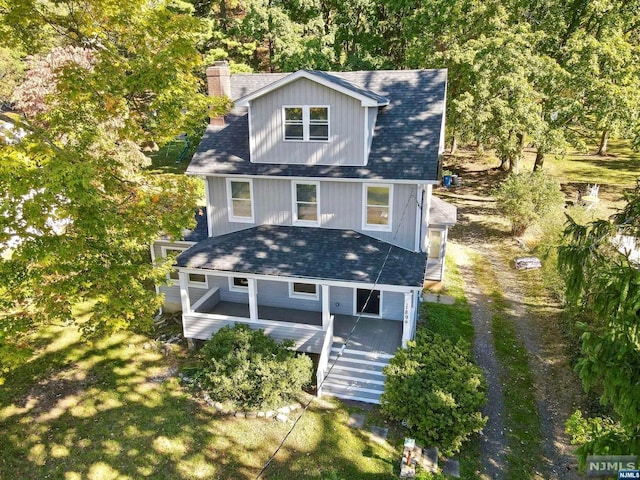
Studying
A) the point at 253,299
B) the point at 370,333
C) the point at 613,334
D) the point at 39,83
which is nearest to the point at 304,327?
the point at 253,299

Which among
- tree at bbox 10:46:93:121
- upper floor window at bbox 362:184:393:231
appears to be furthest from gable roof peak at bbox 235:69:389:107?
tree at bbox 10:46:93:121

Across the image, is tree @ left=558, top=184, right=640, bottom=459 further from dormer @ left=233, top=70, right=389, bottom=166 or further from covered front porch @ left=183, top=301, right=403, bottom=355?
dormer @ left=233, top=70, right=389, bottom=166

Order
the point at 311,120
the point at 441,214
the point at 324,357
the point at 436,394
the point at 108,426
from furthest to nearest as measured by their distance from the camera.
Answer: the point at 441,214, the point at 311,120, the point at 324,357, the point at 108,426, the point at 436,394

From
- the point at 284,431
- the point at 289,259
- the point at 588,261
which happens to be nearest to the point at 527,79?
the point at 289,259

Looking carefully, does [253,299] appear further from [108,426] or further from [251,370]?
[108,426]

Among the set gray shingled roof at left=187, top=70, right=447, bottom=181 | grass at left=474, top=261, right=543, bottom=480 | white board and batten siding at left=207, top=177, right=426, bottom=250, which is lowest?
grass at left=474, top=261, right=543, bottom=480

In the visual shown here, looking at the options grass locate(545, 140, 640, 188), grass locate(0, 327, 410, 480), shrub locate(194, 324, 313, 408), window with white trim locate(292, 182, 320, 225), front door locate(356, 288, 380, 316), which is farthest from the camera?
grass locate(545, 140, 640, 188)

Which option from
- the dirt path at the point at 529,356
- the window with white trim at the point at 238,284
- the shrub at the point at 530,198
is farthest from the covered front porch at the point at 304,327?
the shrub at the point at 530,198

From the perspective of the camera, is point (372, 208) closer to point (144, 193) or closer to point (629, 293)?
point (144, 193)
